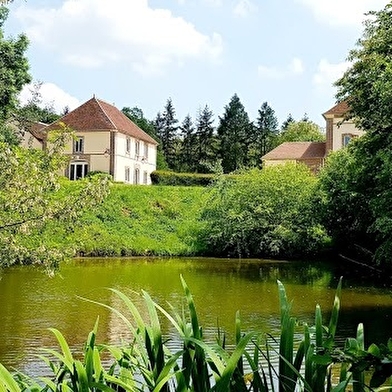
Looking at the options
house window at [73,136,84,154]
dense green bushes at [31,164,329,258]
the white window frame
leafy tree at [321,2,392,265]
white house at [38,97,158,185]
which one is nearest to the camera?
leafy tree at [321,2,392,265]

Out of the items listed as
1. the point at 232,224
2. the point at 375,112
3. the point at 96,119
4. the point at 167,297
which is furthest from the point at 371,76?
the point at 96,119

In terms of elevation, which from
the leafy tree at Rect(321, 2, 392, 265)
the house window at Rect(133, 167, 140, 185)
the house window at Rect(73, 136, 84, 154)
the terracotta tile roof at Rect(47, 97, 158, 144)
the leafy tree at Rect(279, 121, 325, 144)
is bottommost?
the leafy tree at Rect(321, 2, 392, 265)

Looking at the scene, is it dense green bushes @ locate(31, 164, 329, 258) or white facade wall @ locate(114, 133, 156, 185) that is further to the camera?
white facade wall @ locate(114, 133, 156, 185)

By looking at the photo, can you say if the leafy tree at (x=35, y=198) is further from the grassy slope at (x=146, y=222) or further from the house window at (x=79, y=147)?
the house window at (x=79, y=147)

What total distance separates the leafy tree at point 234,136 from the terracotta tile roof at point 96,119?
755 inches

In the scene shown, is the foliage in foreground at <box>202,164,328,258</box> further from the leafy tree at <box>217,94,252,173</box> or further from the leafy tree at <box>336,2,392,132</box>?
the leafy tree at <box>217,94,252,173</box>

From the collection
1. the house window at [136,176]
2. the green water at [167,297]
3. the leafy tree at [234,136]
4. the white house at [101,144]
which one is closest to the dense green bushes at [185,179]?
the house window at [136,176]

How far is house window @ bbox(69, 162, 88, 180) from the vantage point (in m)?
45.6

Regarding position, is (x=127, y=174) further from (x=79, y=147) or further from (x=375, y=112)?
(x=375, y=112)

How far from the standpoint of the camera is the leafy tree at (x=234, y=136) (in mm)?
67562

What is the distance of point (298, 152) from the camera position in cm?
5094

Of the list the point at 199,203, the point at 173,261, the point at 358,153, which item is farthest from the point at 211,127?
the point at 358,153

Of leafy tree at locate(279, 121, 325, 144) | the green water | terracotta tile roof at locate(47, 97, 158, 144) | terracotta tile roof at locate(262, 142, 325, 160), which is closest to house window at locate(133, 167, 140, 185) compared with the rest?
terracotta tile roof at locate(47, 97, 158, 144)

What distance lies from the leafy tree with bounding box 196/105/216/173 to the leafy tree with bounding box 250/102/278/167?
15.2ft
